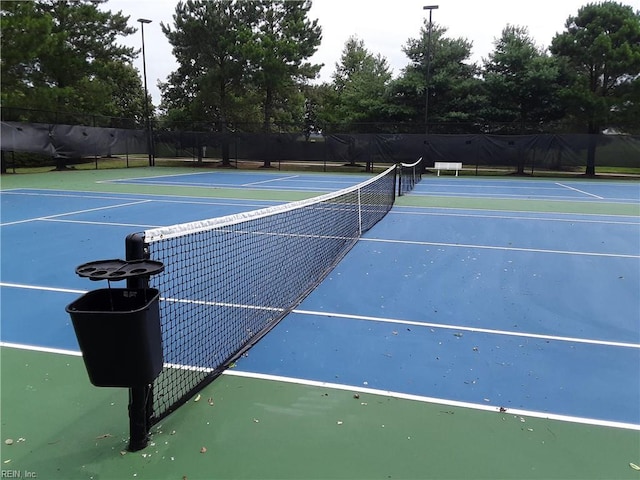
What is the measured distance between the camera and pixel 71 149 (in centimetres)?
2188

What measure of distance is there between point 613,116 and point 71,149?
A: 24.6m

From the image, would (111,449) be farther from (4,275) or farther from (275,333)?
(4,275)

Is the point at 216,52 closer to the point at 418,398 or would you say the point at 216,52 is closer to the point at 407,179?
the point at 407,179

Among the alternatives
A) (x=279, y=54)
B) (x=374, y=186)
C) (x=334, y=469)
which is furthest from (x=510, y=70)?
(x=334, y=469)

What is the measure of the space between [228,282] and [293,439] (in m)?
2.93

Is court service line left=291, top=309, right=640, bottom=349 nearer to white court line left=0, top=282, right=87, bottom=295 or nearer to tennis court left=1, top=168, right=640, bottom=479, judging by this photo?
tennis court left=1, top=168, right=640, bottom=479

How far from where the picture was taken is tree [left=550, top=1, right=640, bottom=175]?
22438 millimetres

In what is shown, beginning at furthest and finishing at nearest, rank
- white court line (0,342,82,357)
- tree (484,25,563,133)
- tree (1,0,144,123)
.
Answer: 1. tree (484,25,563,133)
2. tree (1,0,144,123)
3. white court line (0,342,82,357)

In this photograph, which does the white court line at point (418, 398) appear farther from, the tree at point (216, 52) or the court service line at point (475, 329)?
the tree at point (216, 52)

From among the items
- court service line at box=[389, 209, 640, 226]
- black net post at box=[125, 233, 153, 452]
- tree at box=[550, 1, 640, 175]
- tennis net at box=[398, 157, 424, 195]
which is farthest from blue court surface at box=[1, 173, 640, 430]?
tree at box=[550, 1, 640, 175]

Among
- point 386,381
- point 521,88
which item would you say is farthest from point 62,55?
point 386,381

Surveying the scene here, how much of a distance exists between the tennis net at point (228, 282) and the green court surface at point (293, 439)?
0.30 metres

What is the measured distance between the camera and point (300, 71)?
30.1m

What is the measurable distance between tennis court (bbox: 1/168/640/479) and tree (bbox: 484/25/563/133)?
67.8ft
